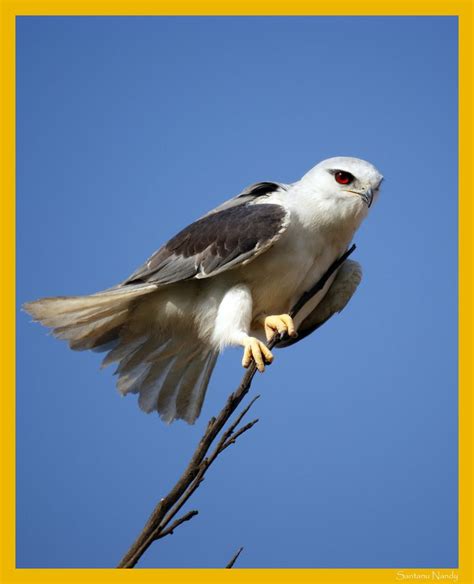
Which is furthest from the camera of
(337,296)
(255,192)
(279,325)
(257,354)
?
(337,296)

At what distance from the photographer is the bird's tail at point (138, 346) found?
475 centimetres

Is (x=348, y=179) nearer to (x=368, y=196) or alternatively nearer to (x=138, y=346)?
(x=368, y=196)

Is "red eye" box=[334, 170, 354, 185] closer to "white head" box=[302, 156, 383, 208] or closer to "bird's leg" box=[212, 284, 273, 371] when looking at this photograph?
"white head" box=[302, 156, 383, 208]

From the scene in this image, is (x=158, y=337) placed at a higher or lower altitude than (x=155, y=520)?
higher

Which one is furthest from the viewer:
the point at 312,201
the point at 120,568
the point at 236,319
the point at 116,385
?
the point at 116,385

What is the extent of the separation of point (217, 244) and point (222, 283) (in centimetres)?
25

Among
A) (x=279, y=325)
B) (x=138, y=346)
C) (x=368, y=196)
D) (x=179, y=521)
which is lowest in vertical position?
(x=179, y=521)

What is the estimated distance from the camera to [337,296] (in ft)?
17.8

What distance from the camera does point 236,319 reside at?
4.54m

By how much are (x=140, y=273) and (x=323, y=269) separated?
1168 mm

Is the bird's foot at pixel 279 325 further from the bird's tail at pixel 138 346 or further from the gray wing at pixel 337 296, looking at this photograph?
the gray wing at pixel 337 296

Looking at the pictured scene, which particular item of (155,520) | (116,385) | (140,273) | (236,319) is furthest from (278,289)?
(155,520)

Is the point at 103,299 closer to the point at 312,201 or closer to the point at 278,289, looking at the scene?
the point at 278,289

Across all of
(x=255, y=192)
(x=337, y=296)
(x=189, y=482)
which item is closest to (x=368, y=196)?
(x=255, y=192)
